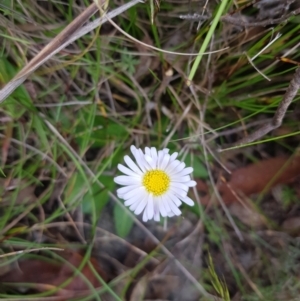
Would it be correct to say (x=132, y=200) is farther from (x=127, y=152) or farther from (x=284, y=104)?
(x=284, y=104)

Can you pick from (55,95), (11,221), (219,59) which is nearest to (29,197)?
(11,221)

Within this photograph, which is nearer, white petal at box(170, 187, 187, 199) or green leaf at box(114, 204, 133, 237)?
white petal at box(170, 187, 187, 199)

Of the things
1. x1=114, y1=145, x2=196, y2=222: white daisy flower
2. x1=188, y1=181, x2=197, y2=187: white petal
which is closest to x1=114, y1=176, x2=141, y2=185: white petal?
x1=114, y1=145, x2=196, y2=222: white daisy flower

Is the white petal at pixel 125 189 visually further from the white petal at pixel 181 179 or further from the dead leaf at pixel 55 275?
the dead leaf at pixel 55 275

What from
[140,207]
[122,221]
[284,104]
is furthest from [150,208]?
[284,104]

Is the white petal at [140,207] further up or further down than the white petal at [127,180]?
further down

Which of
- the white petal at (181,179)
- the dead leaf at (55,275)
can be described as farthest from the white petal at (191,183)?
the dead leaf at (55,275)

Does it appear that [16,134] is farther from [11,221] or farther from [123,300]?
[123,300]

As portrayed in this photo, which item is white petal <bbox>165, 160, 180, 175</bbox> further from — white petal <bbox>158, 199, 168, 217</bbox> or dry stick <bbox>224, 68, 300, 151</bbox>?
dry stick <bbox>224, 68, 300, 151</bbox>
